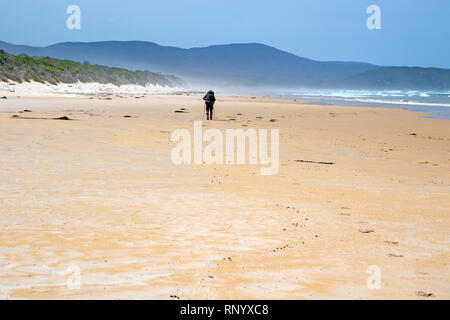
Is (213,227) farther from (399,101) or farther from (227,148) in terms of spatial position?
(399,101)

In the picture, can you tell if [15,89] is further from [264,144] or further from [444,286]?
[444,286]

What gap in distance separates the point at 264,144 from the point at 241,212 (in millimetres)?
7563

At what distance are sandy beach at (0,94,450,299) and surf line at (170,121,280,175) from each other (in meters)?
0.48

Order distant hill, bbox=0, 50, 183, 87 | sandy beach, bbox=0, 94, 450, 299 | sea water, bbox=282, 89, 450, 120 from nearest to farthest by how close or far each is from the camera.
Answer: sandy beach, bbox=0, 94, 450, 299 < sea water, bbox=282, 89, 450, 120 < distant hill, bbox=0, 50, 183, 87

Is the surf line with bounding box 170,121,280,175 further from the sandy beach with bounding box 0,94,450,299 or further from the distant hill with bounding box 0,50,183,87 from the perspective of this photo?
the distant hill with bounding box 0,50,183,87

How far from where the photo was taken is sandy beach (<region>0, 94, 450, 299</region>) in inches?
158

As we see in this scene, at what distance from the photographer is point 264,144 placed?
13.8 meters

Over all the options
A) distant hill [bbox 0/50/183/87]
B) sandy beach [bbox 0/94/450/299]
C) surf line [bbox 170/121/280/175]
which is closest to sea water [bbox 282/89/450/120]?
surf line [bbox 170/121/280/175]

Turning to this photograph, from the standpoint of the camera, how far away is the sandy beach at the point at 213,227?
4.01m

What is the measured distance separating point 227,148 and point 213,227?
703 cm

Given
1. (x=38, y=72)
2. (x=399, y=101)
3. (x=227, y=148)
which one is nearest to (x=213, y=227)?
(x=227, y=148)

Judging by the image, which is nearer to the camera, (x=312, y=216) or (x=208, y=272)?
(x=208, y=272)
